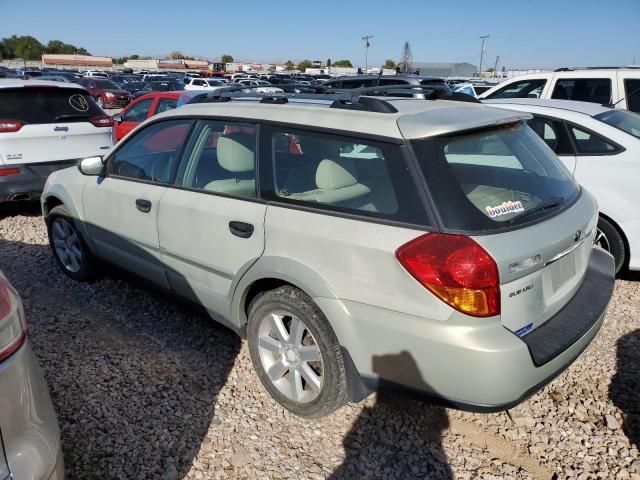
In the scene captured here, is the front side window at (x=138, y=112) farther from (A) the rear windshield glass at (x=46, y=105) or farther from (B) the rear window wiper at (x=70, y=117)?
(B) the rear window wiper at (x=70, y=117)

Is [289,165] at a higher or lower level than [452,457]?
higher

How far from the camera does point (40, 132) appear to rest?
19.4ft

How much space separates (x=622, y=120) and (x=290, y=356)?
3985 mm

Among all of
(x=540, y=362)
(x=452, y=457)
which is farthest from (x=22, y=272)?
(x=540, y=362)

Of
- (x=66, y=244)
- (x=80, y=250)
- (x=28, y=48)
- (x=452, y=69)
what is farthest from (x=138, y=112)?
(x=28, y=48)

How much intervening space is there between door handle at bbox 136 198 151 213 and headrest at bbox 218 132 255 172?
24.5 inches

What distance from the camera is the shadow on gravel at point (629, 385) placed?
2793 millimetres

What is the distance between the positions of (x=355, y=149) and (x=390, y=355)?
101 centimetres

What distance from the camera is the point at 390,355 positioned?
229 cm

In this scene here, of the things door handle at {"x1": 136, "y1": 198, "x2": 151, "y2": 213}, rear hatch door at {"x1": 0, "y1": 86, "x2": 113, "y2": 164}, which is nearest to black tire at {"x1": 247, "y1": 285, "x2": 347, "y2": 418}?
door handle at {"x1": 136, "y1": 198, "x2": 151, "y2": 213}

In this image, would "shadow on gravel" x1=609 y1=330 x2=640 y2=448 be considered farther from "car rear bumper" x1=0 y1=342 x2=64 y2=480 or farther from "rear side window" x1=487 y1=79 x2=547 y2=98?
"rear side window" x1=487 y1=79 x2=547 y2=98

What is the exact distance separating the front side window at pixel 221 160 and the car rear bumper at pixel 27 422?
1.47 metres

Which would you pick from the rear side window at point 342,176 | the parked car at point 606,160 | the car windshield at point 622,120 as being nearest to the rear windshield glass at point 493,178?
the rear side window at point 342,176

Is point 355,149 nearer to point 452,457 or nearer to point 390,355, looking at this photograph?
point 390,355
